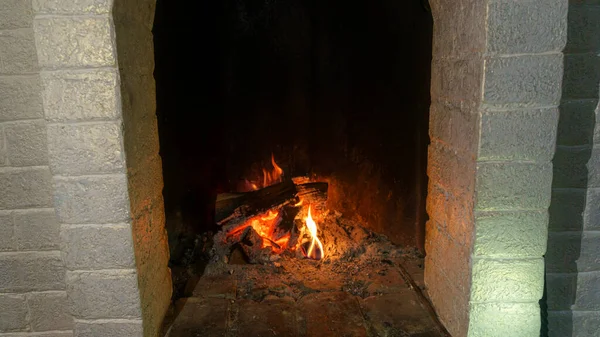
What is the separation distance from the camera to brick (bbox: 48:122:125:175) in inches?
93.0

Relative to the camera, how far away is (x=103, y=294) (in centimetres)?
254

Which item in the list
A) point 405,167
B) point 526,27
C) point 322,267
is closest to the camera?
point 526,27

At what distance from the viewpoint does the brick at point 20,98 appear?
Result: 270cm

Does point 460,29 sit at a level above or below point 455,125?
above

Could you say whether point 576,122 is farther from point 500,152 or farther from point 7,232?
point 7,232

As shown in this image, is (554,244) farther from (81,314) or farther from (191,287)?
(81,314)

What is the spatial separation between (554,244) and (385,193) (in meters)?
1.60

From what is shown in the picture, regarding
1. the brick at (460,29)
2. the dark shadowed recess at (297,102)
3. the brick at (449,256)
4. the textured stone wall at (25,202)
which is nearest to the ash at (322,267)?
the dark shadowed recess at (297,102)

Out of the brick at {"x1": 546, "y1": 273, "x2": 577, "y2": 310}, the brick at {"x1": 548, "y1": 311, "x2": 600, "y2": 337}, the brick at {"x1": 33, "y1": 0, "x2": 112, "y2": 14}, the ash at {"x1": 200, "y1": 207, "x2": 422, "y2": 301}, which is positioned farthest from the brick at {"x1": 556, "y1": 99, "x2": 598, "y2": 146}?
the brick at {"x1": 33, "y1": 0, "x2": 112, "y2": 14}

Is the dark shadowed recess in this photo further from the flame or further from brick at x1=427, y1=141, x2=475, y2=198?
brick at x1=427, y1=141, x2=475, y2=198

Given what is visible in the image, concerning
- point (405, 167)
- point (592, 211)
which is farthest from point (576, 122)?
point (405, 167)

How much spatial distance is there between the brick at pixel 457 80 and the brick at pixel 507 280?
0.89 meters

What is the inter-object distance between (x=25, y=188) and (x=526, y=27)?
9.71 feet

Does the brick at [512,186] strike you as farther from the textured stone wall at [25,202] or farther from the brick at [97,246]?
the textured stone wall at [25,202]
